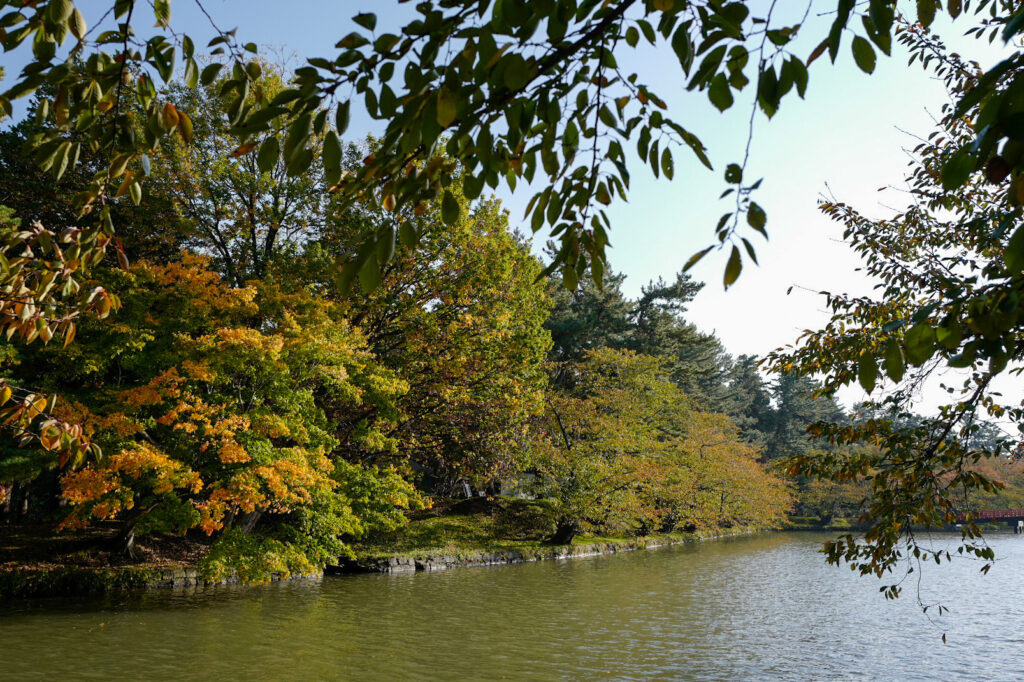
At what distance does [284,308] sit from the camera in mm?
12031

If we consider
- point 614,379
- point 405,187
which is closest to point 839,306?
point 405,187

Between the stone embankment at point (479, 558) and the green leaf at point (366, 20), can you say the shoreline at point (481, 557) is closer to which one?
the stone embankment at point (479, 558)

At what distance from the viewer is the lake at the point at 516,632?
7.75 m

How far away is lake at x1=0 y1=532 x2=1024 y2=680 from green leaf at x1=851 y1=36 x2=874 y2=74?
7.64 metres

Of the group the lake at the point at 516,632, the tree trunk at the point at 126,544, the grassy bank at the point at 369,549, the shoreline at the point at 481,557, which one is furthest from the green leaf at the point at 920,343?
the shoreline at the point at 481,557

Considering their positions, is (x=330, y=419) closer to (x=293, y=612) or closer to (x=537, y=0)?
(x=293, y=612)

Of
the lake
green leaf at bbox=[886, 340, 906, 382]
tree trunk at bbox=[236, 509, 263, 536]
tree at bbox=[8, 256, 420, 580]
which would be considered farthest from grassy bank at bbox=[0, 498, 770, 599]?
green leaf at bbox=[886, 340, 906, 382]

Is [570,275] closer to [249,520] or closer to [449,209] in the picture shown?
[449,209]

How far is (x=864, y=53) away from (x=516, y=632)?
32.3ft

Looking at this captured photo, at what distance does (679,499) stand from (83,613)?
20560 mm

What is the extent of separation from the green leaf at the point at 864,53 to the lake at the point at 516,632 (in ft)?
25.1

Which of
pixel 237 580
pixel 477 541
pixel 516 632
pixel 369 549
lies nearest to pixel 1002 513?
pixel 477 541

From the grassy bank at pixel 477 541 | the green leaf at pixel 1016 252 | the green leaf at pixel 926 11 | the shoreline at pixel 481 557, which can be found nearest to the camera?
the green leaf at pixel 1016 252

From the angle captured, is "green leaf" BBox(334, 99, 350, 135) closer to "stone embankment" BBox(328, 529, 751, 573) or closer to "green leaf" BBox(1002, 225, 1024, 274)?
"green leaf" BBox(1002, 225, 1024, 274)
